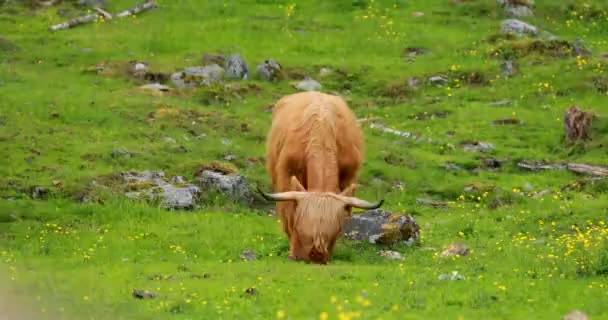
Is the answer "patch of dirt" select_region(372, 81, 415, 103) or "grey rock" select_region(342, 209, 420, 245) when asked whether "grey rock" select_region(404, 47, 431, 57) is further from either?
"grey rock" select_region(342, 209, 420, 245)

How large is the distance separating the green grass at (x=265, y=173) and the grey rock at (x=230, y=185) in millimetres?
378

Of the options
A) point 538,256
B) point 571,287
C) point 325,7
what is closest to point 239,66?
point 325,7

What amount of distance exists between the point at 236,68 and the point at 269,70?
3.52 feet

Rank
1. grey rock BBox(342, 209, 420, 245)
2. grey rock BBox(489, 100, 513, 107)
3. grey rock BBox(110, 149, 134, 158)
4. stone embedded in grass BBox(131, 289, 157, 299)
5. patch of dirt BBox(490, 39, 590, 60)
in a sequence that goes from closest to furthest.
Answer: stone embedded in grass BBox(131, 289, 157, 299), grey rock BBox(342, 209, 420, 245), grey rock BBox(110, 149, 134, 158), grey rock BBox(489, 100, 513, 107), patch of dirt BBox(490, 39, 590, 60)

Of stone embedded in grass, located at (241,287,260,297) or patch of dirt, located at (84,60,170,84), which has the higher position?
stone embedded in grass, located at (241,287,260,297)

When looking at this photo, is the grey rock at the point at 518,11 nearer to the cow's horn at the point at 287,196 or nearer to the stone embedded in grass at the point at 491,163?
the stone embedded in grass at the point at 491,163

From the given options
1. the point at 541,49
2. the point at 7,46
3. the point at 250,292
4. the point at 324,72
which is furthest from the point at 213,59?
the point at 250,292

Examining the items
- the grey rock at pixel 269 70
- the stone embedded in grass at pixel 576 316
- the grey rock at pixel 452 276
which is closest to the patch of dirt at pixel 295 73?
the grey rock at pixel 269 70

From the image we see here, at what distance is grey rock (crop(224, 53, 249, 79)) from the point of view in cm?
3603

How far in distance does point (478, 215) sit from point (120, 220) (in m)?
7.50

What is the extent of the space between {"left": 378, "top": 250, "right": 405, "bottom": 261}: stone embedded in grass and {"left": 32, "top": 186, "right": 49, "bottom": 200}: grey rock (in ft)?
26.1

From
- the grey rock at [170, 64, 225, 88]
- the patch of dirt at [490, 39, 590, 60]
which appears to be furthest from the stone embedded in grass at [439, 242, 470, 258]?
the patch of dirt at [490, 39, 590, 60]

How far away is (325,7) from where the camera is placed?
44.1m

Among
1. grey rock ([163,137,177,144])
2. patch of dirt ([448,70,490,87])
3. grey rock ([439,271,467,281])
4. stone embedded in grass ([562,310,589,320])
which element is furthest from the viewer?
patch of dirt ([448,70,490,87])
